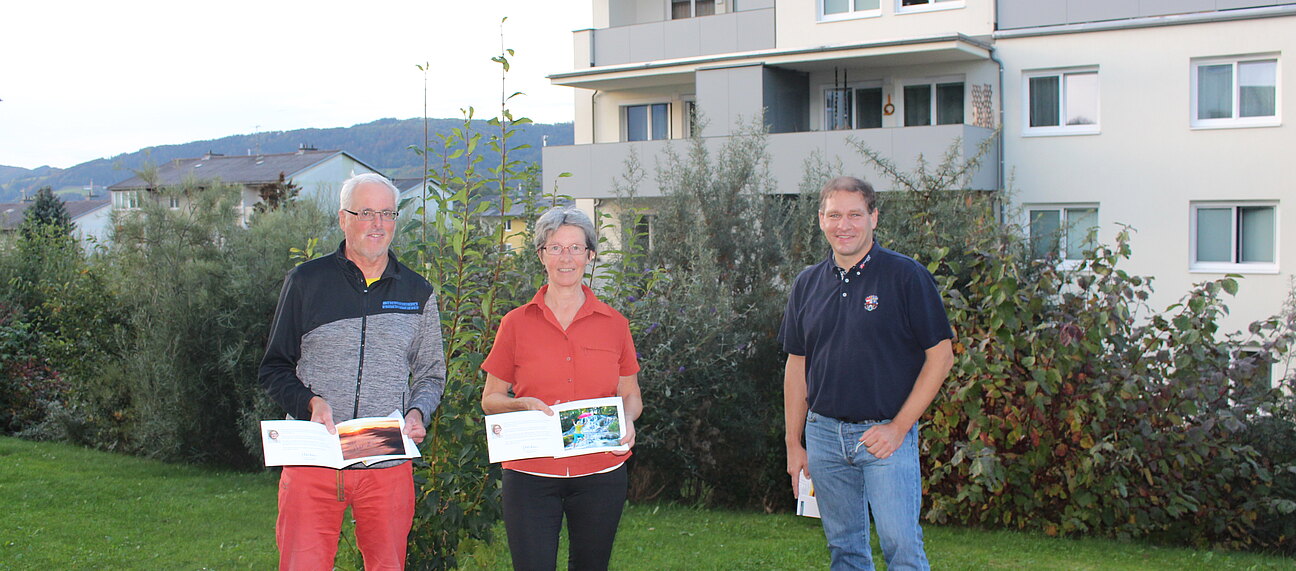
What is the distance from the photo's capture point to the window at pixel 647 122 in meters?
24.7

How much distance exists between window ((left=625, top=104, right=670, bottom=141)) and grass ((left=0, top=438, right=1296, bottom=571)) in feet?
54.1

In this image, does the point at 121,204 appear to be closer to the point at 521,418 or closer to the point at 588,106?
the point at 521,418

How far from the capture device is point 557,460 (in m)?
3.80

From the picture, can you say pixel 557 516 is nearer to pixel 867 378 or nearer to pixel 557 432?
pixel 557 432

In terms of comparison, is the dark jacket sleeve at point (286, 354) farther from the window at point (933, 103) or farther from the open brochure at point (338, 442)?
the window at point (933, 103)

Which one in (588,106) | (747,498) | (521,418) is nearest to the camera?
(521,418)

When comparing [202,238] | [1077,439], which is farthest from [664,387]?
[202,238]

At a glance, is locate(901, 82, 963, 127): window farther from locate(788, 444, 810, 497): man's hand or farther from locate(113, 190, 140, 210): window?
locate(788, 444, 810, 497): man's hand

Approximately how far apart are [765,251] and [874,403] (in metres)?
6.19

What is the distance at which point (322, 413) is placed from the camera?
3549mm

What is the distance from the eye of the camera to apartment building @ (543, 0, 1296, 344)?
60.4 feet

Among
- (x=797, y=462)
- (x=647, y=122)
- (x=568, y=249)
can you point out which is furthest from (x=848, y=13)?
(x=568, y=249)


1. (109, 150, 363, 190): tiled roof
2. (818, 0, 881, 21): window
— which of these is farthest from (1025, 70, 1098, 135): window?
(109, 150, 363, 190): tiled roof

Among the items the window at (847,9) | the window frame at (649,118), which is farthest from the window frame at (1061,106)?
the window frame at (649,118)
